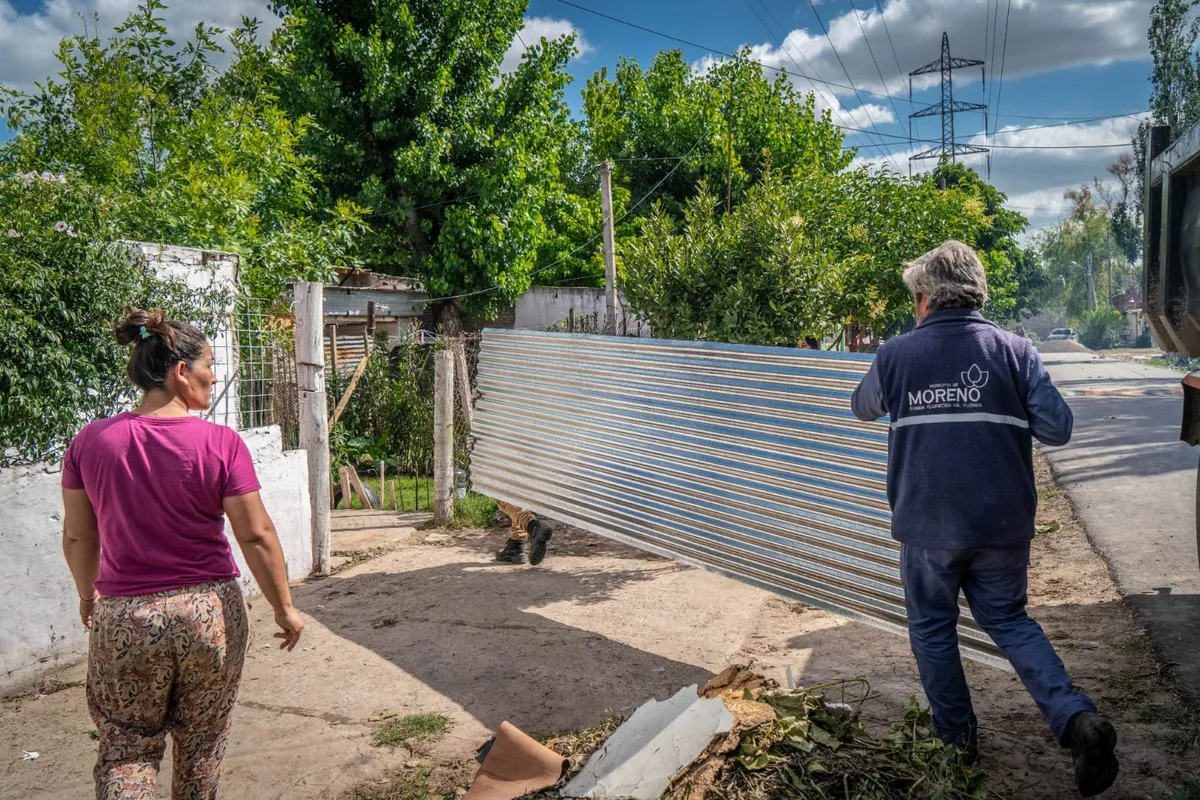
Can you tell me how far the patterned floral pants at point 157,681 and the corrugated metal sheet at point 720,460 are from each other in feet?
8.63

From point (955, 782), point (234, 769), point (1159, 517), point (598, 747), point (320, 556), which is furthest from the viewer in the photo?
point (1159, 517)

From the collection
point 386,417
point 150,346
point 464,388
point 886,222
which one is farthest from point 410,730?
point 886,222

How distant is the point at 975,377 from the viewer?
10.3ft

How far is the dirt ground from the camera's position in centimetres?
360

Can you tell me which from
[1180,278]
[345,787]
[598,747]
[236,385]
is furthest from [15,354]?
[1180,278]

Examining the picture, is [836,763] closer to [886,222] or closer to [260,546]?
[260,546]

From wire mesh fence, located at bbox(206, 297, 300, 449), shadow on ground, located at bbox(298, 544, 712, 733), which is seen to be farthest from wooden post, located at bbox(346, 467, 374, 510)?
shadow on ground, located at bbox(298, 544, 712, 733)

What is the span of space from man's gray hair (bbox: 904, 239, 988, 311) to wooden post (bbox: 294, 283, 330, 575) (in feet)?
16.3

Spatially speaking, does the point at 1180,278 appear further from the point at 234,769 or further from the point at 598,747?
the point at 234,769

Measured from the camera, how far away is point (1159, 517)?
743 centimetres

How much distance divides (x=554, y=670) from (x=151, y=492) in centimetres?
261

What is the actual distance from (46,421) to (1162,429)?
1401 centimetres

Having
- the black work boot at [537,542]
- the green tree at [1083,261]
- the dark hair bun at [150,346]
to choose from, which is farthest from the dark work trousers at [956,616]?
the green tree at [1083,261]

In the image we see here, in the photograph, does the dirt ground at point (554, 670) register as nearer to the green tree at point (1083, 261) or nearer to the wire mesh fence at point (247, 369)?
the wire mesh fence at point (247, 369)
